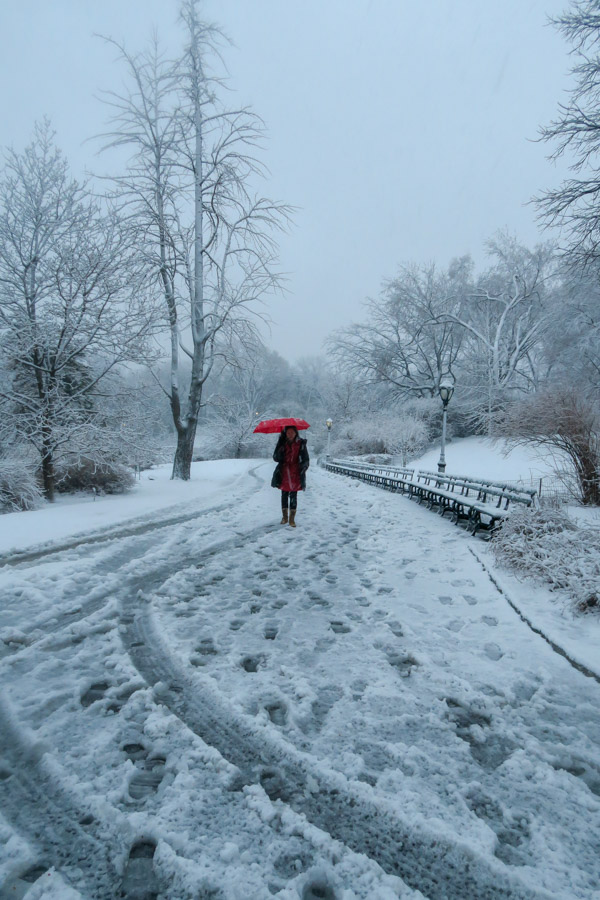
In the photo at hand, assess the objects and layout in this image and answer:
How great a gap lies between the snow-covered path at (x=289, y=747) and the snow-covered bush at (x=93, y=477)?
6.74 metres

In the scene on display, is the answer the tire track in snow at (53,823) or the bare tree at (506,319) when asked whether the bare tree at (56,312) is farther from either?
the bare tree at (506,319)

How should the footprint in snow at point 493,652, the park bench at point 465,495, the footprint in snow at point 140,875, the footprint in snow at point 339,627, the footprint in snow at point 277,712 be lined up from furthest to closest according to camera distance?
1. the park bench at point 465,495
2. the footprint in snow at point 339,627
3. the footprint in snow at point 493,652
4. the footprint in snow at point 277,712
5. the footprint in snow at point 140,875

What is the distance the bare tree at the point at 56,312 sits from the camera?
937 cm

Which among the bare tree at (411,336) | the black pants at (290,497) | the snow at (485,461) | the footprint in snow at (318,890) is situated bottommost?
the snow at (485,461)

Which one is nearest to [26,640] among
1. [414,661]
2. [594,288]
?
[414,661]

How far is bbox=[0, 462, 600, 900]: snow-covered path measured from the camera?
1579 millimetres

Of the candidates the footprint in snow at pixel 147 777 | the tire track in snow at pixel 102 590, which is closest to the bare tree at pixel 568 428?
the tire track in snow at pixel 102 590

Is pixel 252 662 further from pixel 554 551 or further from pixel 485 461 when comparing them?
pixel 485 461

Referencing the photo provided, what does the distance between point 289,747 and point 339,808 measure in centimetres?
42

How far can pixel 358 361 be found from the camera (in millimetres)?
35938

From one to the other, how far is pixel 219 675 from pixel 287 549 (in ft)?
11.2


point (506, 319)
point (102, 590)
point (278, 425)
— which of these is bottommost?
point (102, 590)

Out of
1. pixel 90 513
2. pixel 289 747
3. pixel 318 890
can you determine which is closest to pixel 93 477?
pixel 90 513

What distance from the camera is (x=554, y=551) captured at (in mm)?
4738
